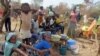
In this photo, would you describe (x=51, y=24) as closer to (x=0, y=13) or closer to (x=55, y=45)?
(x=0, y=13)

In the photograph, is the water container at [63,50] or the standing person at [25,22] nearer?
the standing person at [25,22]

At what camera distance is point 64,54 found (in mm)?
10734

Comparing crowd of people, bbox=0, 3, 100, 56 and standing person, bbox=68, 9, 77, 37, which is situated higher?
crowd of people, bbox=0, 3, 100, 56

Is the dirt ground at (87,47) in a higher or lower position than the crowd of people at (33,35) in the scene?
lower

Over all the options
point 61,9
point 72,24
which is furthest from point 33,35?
point 61,9

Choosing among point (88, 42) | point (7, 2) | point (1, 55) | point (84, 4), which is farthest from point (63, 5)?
point (1, 55)

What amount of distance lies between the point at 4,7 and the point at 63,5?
27991mm

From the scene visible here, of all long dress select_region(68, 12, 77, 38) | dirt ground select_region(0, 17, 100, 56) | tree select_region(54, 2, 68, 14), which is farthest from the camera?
tree select_region(54, 2, 68, 14)

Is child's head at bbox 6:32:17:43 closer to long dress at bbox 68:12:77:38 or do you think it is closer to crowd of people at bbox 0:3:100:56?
crowd of people at bbox 0:3:100:56

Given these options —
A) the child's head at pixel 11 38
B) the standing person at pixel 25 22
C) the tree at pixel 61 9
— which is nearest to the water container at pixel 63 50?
the standing person at pixel 25 22

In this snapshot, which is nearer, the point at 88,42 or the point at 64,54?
the point at 64,54

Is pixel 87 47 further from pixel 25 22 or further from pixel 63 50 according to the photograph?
pixel 25 22

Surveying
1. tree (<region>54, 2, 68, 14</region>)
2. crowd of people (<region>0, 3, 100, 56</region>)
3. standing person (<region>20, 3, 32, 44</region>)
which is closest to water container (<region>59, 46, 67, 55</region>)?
crowd of people (<region>0, 3, 100, 56</region>)

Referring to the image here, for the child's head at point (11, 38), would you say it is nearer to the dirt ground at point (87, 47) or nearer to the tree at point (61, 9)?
the dirt ground at point (87, 47)
